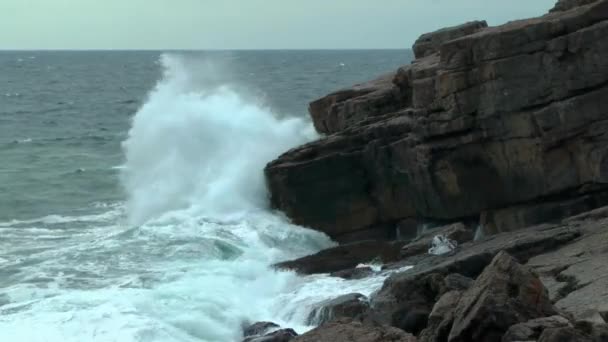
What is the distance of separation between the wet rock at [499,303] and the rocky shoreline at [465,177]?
0.10ft

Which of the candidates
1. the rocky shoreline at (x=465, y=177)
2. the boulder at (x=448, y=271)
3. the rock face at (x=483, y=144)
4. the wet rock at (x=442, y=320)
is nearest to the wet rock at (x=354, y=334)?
the rocky shoreline at (x=465, y=177)

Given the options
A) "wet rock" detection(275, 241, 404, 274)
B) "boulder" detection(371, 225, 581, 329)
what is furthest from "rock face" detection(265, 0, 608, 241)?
"boulder" detection(371, 225, 581, 329)

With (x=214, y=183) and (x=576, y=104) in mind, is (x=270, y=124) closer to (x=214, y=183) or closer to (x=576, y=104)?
(x=214, y=183)

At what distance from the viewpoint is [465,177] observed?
21.0 metres

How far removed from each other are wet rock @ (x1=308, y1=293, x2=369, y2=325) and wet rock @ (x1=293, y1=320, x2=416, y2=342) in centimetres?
389

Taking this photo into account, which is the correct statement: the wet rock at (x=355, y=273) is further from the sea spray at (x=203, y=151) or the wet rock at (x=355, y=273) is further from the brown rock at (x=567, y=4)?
the brown rock at (x=567, y=4)

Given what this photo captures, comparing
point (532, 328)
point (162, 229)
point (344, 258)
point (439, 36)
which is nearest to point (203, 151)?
point (162, 229)

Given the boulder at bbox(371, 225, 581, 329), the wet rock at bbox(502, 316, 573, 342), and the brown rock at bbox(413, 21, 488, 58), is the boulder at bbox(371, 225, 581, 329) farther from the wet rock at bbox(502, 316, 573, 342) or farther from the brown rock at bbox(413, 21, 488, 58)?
the brown rock at bbox(413, 21, 488, 58)

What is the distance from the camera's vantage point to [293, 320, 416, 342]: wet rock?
10.4 meters

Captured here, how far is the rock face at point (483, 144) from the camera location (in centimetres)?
1939

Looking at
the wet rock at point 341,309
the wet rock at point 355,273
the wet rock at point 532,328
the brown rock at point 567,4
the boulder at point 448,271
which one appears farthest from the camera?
the brown rock at point 567,4

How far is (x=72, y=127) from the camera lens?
52062 millimetres

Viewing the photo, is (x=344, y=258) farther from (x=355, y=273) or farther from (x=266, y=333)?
(x=266, y=333)

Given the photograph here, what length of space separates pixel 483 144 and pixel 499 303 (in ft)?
33.6
